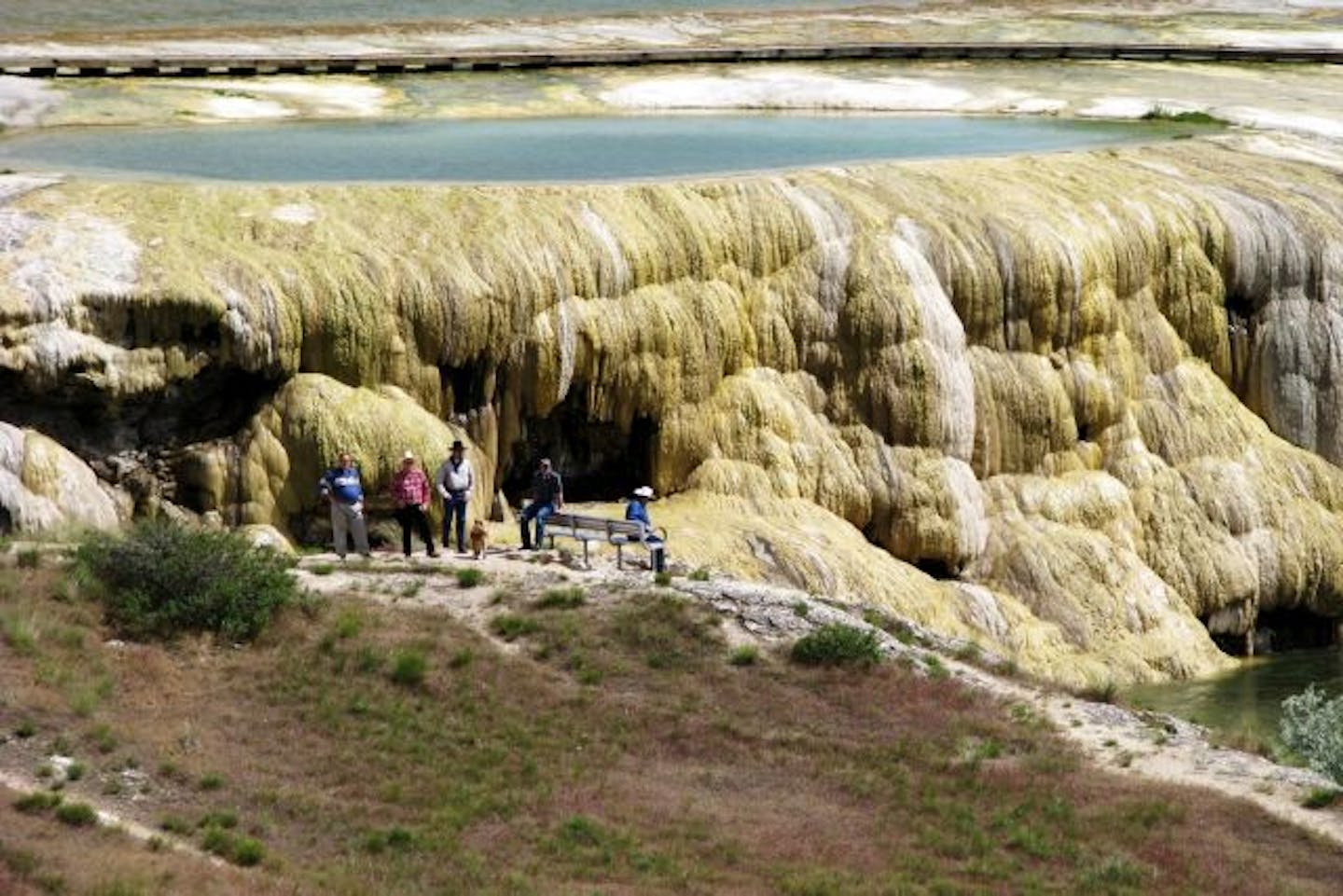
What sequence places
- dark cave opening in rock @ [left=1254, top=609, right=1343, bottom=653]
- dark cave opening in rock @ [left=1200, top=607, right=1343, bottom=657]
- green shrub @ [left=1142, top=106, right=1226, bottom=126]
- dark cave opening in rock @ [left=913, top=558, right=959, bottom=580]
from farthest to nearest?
green shrub @ [left=1142, top=106, right=1226, bottom=126], dark cave opening in rock @ [left=1254, top=609, right=1343, bottom=653], dark cave opening in rock @ [left=1200, top=607, right=1343, bottom=657], dark cave opening in rock @ [left=913, top=558, right=959, bottom=580]

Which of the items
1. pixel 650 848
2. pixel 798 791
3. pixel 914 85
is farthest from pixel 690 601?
pixel 914 85

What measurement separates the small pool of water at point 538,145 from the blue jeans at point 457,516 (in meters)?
11.6

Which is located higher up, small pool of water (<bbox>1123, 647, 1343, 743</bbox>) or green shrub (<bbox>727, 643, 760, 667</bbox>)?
green shrub (<bbox>727, 643, 760, 667</bbox>)

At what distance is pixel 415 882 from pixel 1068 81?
4789cm

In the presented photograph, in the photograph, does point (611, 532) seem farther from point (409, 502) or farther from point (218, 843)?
point (218, 843)

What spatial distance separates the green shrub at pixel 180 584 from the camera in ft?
98.2

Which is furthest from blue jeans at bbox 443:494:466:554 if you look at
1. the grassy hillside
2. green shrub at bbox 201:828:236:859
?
green shrub at bbox 201:828:236:859

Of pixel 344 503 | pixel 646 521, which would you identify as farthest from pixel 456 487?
pixel 646 521

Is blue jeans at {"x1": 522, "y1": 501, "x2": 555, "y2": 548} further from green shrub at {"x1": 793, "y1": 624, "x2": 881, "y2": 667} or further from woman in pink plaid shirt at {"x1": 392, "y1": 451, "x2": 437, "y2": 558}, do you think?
green shrub at {"x1": 793, "y1": 624, "x2": 881, "y2": 667}

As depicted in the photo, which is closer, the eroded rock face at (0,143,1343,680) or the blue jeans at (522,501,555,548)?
the blue jeans at (522,501,555,548)

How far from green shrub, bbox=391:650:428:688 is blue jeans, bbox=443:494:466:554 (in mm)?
4934

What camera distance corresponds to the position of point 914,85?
6588cm

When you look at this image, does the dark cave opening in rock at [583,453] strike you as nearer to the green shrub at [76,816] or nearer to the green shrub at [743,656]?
the green shrub at [743,656]

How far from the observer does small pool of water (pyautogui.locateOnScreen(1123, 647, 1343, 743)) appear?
40.8m
